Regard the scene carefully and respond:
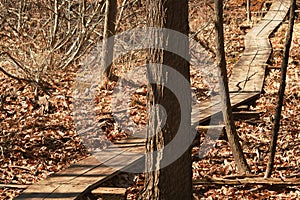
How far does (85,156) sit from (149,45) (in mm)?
2751

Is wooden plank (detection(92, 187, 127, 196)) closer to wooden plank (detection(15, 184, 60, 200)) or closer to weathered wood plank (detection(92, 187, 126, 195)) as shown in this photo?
weathered wood plank (detection(92, 187, 126, 195))

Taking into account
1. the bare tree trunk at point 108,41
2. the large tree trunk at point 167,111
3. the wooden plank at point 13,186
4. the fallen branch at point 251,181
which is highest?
the bare tree trunk at point 108,41

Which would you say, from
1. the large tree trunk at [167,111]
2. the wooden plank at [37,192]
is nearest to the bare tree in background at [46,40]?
the wooden plank at [37,192]

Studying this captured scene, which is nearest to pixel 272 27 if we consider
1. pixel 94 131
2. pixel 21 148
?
pixel 94 131

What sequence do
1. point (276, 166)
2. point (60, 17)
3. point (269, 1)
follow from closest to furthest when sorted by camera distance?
1. point (276, 166)
2. point (60, 17)
3. point (269, 1)

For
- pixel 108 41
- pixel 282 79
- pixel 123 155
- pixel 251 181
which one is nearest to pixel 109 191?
pixel 123 155

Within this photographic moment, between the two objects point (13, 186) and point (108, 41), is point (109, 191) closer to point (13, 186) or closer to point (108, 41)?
point (13, 186)

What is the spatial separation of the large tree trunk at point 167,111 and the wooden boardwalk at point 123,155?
81 centimetres

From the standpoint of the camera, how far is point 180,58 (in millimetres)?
6059

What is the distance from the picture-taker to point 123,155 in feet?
25.3

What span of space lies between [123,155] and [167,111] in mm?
1858

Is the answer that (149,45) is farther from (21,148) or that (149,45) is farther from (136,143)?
(21,148)

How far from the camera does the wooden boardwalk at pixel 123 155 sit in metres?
6.45

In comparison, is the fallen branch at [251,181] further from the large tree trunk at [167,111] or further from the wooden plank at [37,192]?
the wooden plank at [37,192]
